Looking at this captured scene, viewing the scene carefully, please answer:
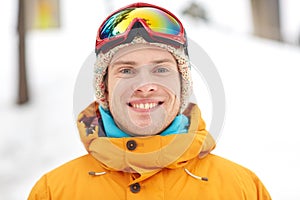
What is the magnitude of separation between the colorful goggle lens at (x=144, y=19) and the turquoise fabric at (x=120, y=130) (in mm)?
313

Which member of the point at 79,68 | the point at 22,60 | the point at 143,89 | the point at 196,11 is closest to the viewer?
the point at 143,89

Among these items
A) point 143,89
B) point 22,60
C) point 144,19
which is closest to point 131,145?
point 143,89

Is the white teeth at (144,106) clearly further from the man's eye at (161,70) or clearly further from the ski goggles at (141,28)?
the ski goggles at (141,28)

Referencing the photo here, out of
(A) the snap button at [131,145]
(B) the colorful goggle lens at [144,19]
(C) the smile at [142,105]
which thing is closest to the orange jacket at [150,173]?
(A) the snap button at [131,145]

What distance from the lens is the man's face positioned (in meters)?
1.78

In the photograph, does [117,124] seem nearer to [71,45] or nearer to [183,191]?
[183,191]

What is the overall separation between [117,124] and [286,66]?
5.31 meters

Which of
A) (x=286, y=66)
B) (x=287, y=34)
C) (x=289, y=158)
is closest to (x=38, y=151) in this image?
(x=289, y=158)

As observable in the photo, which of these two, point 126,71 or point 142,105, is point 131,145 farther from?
point 126,71

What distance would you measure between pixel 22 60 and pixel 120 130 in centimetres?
442

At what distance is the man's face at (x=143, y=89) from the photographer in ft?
5.83

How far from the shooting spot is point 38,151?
15.6ft

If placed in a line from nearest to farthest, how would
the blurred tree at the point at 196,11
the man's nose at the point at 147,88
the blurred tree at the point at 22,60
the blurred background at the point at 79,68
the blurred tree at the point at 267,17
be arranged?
the man's nose at the point at 147,88, the blurred background at the point at 79,68, the blurred tree at the point at 22,60, the blurred tree at the point at 196,11, the blurred tree at the point at 267,17

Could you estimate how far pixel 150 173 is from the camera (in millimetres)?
1784
